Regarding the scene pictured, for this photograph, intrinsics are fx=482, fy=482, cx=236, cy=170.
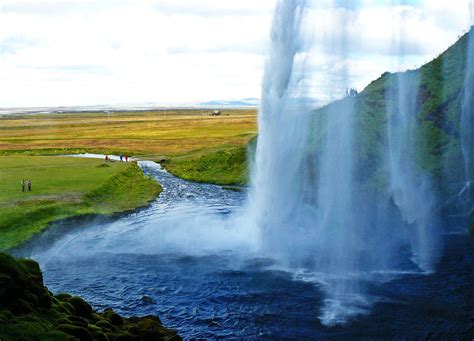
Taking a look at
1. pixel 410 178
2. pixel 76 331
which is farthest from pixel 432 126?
pixel 76 331

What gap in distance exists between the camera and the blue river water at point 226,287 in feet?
84.8

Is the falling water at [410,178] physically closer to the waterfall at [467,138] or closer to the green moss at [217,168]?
the waterfall at [467,138]

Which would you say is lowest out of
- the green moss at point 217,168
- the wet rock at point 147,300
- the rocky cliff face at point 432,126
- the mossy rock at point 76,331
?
the wet rock at point 147,300

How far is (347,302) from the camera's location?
1138 inches

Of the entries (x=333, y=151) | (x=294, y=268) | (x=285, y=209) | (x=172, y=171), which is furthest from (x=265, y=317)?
(x=172, y=171)

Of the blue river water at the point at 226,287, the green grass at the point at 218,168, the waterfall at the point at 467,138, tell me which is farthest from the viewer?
the green grass at the point at 218,168

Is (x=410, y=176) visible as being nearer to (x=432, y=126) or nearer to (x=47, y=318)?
(x=432, y=126)

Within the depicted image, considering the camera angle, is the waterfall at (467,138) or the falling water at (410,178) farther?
the waterfall at (467,138)

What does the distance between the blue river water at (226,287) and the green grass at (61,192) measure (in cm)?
353

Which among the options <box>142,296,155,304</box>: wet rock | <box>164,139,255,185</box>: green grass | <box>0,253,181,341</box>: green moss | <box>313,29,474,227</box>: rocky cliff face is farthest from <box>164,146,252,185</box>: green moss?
<box>0,253,181,341</box>: green moss

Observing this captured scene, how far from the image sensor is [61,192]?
58750 millimetres

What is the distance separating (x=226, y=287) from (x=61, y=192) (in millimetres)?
34374

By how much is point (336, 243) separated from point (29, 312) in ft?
86.3

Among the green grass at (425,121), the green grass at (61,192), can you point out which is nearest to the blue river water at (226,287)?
the green grass at (61,192)
